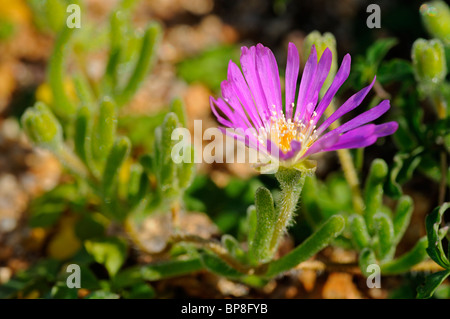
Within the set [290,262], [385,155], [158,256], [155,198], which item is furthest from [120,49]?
[385,155]

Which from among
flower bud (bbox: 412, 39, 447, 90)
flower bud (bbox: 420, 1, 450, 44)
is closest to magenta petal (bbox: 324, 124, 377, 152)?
flower bud (bbox: 412, 39, 447, 90)

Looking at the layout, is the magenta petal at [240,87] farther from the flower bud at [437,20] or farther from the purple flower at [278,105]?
the flower bud at [437,20]

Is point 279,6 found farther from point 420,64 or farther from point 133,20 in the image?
point 420,64

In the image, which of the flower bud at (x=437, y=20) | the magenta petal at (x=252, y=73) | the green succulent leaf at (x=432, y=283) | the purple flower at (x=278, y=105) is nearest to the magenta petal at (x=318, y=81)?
the purple flower at (x=278, y=105)

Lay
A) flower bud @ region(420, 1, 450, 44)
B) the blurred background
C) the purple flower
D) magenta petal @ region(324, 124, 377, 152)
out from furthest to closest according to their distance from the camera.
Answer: the blurred background → flower bud @ region(420, 1, 450, 44) → the purple flower → magenta petal @ region(324, 124, 377, 152)

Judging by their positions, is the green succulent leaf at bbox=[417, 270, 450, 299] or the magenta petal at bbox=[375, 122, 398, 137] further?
the green succulent leaf at bbox=[417, 270, 450, 299]

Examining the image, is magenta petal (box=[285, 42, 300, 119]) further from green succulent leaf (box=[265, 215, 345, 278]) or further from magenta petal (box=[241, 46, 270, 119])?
green succulent leaf (box=[265, 215, 345, 278])

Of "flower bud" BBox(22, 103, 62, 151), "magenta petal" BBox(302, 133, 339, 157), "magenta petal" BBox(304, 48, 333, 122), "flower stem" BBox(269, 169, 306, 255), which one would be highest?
"magenta petal" BBox(304, 48, 333, 122)
